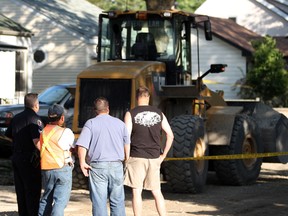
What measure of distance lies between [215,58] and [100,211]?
34.0m

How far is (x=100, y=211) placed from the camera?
31.4 ft

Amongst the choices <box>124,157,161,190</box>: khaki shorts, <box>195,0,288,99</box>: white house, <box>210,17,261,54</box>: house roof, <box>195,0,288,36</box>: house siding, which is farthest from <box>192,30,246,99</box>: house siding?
<box>124,157,161,190</box>: khaki shorts

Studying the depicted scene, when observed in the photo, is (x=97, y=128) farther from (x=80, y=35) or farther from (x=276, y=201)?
(x=80, y=35)

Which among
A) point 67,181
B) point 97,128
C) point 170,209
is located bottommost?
point 170,209

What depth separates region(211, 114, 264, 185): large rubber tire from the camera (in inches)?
607

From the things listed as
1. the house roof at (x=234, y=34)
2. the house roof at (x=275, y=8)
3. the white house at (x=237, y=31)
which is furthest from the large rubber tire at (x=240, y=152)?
the house roof at (x=275, y=8)

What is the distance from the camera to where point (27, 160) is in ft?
33.9

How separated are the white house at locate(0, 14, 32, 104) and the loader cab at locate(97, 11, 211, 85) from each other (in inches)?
527

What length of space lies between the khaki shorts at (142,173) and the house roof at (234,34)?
31.1m

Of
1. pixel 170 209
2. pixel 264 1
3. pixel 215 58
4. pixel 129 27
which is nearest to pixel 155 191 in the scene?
pixel 170 209

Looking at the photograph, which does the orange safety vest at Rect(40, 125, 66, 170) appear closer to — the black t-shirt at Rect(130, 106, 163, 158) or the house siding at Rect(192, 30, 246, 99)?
the black t-shirt at Rect(130, 106, 163, 158)

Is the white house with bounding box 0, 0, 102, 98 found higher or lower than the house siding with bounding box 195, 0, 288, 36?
lower

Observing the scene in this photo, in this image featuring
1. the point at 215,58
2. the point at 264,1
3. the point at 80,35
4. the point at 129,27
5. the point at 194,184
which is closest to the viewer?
the point at 194,184

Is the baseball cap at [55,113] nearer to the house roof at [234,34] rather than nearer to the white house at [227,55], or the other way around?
the white house at [227,55]
